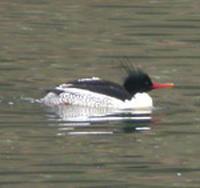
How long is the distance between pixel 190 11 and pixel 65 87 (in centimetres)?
919

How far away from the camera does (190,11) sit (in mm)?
30641

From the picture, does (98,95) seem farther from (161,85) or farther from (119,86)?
(161,85)

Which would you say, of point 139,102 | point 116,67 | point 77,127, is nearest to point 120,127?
point 77,127

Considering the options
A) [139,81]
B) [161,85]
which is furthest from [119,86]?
[161,85]

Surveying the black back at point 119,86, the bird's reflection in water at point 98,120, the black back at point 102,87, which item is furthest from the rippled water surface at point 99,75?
the black back at point 102,87

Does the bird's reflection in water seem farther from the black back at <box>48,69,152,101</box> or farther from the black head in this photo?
the black head

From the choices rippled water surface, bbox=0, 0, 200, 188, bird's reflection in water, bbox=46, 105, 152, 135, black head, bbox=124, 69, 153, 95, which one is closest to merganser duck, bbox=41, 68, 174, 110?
black head, bbox=124, 69, 153, 95

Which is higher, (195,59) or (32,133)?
(195,59)

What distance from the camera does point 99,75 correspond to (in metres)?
23.9

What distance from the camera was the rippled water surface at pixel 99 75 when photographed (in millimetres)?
16719

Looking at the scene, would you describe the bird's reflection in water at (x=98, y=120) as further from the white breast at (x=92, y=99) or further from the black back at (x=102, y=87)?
the black back at (x=102, y=87)

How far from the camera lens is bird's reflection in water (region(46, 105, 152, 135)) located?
19438mm

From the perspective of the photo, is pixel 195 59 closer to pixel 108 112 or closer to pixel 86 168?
pixel 108 112

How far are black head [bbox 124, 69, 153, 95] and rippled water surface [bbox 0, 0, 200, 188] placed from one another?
0.89 feet
